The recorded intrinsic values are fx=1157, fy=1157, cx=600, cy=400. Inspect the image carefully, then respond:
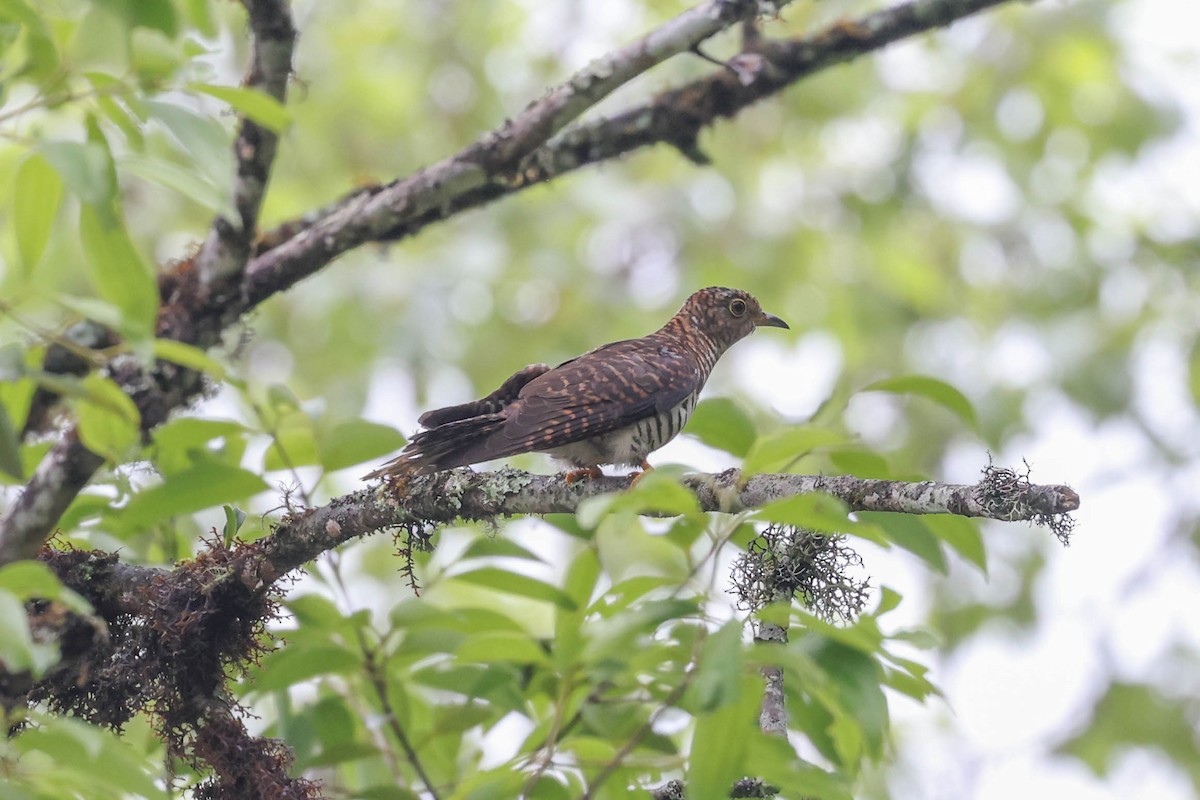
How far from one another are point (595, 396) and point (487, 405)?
1.32 ft

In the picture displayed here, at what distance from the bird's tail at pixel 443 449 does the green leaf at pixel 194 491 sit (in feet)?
1.63

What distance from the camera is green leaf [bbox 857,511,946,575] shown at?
2742 millimetres

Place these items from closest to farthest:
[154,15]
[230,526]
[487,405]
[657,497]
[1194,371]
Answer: [657,497] → [154,15] → [230,526] → [487,405] → [1194,371]

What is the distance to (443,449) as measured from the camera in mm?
3467

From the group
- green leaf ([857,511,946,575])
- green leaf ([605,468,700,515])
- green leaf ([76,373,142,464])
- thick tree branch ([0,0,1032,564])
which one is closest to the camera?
green leaf ([605,468,700,515])

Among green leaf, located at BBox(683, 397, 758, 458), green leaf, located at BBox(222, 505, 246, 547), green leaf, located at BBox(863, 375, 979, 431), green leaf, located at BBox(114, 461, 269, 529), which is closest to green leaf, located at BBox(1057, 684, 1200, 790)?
green leaf, located at BBox(683, 397, 758, 458)

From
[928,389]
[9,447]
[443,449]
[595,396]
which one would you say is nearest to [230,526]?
[443,449]

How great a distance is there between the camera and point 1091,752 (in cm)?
951

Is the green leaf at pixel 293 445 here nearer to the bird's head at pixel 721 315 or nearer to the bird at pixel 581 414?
the bird at pixel 581 414

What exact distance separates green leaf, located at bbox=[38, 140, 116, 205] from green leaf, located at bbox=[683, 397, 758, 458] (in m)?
1.46

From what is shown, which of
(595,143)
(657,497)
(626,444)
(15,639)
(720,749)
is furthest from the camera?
(595,143)

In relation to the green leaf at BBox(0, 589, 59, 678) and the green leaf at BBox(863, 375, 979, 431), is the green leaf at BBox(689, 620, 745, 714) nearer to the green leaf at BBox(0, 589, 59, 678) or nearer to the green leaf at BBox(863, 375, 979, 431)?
the green leaf at BBox(863, 375, 979, 431)

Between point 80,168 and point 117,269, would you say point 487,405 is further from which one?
point 80,168

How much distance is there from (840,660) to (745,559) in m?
0.64
